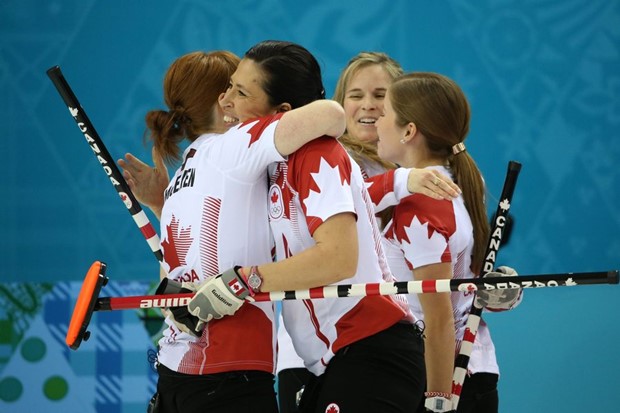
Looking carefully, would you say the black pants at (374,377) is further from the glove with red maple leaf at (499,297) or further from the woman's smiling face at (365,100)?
the woman's smiling face at (365,100)

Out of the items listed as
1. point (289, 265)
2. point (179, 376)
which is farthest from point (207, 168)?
point (179, 376)

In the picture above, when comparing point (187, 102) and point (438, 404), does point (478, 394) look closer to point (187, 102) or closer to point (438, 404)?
point (438, 404)

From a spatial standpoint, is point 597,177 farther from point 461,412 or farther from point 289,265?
point 289,265

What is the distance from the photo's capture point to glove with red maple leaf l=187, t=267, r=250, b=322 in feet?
6.64

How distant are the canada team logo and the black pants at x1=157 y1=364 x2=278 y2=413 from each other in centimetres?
34

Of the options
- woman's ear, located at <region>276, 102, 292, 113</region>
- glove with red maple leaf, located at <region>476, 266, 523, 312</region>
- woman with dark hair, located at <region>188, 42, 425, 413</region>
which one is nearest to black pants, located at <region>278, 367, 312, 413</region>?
glove with red maple leaf, located at <region>476, 266, 523, 312</region>

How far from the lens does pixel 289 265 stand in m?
2.02

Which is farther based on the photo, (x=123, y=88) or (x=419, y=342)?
(x=123, y=88)

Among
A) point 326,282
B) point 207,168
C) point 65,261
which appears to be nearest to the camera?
point 326,282

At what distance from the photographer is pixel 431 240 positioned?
2568 millimetres

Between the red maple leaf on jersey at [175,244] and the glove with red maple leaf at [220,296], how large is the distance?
0.46ft

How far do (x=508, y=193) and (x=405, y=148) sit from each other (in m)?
0.32

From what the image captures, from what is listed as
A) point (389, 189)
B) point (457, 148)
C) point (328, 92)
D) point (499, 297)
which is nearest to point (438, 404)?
point (499, 297)

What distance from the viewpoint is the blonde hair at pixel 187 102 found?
241 centimetres
